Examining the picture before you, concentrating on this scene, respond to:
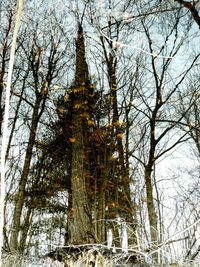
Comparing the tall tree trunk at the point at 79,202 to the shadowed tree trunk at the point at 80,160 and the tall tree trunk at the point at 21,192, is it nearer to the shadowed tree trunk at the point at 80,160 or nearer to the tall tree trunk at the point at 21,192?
the shadowed tree trunk at the point at 80,160

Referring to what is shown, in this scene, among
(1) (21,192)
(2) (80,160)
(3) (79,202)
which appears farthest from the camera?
(1) (21,192)

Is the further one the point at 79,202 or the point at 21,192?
the point at 21,192

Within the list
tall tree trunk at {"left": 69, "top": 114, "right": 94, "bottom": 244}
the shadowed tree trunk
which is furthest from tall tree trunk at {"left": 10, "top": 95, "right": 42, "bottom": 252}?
tall tree trunk at {"left": 69, "top": 114, "right": 94, "bottom": 244}

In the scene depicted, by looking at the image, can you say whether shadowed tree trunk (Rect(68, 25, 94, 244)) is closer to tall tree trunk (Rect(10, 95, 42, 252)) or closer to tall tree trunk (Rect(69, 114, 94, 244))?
tall tree trunk (Rect(69, 114, 94, 244))

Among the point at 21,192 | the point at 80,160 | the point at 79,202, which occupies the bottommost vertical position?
the point at 79,202

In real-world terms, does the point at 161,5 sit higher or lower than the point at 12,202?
higher

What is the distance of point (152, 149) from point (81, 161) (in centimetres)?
207

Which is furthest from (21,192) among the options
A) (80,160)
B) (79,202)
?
(79,202)

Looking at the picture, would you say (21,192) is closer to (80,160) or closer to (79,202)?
(80,160)

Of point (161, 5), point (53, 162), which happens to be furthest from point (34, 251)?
point (161, 5)

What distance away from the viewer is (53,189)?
848 cm

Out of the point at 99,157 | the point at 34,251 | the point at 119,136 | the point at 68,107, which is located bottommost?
the point at 34,251

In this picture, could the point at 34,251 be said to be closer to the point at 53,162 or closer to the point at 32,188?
the point at 32,188

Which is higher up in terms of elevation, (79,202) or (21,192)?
(21,192)
